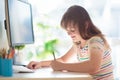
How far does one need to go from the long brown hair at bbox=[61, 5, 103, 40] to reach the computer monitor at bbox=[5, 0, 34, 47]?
283 millimetres

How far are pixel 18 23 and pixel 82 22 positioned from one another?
0.44m

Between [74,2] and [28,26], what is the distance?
0.79 m

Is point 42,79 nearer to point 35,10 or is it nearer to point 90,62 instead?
point 90,62

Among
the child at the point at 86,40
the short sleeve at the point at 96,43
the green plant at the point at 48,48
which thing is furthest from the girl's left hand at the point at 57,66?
the green plant at the point at 48,48

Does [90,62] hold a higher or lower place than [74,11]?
lower

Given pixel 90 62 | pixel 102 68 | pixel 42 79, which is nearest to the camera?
pixel 42 79

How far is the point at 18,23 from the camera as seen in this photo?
1.57m

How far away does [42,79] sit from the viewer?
3.93 ft

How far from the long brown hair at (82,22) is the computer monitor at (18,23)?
0.28 m

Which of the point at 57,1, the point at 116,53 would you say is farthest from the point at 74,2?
the point at 116,53

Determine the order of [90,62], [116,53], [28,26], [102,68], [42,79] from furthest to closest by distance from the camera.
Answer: [116,53] → [28,26] → [102,68] → [90,62] → [42,79]

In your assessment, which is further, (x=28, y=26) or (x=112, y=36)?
(x=112, y=36)

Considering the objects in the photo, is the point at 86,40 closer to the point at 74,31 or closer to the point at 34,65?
the point at 74,31

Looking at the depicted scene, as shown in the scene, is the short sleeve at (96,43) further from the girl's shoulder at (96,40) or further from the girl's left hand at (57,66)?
the girl's left hand at (57,66)
